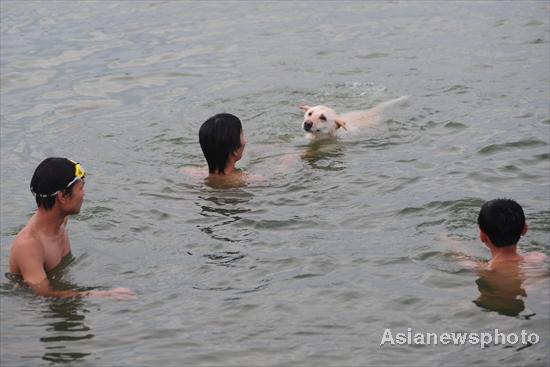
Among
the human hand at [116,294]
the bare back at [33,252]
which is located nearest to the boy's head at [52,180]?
the bare back at [33,252]

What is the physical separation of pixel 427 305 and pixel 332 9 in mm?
11080

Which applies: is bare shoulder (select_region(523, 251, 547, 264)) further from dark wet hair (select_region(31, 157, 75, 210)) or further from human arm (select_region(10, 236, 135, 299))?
dark wet hair (select_region(31, 157, 75, 210))

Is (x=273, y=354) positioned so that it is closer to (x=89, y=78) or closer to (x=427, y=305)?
(x=427, y=305)

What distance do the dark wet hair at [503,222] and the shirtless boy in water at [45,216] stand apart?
2.69 meters

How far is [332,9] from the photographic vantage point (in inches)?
Answer: 640

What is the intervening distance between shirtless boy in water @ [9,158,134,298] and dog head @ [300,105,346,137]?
12.0ft

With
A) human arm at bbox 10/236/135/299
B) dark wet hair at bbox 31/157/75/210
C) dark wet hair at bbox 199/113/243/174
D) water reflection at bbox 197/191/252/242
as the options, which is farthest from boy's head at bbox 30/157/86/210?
dark wet hair at bbox 199/113/243/174

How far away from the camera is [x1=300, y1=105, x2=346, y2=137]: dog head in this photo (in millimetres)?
9531

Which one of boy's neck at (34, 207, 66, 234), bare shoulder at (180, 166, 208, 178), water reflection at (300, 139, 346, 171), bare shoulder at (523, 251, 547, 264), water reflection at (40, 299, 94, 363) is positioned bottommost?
bare shoulder at (523, 251, 547, 264)

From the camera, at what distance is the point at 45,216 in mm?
6445

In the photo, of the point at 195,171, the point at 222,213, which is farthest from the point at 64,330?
the point at 195,171

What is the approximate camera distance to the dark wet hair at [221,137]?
328 inches

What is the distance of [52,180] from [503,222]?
3.30 meters

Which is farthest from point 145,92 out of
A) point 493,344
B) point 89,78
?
point 493,344
